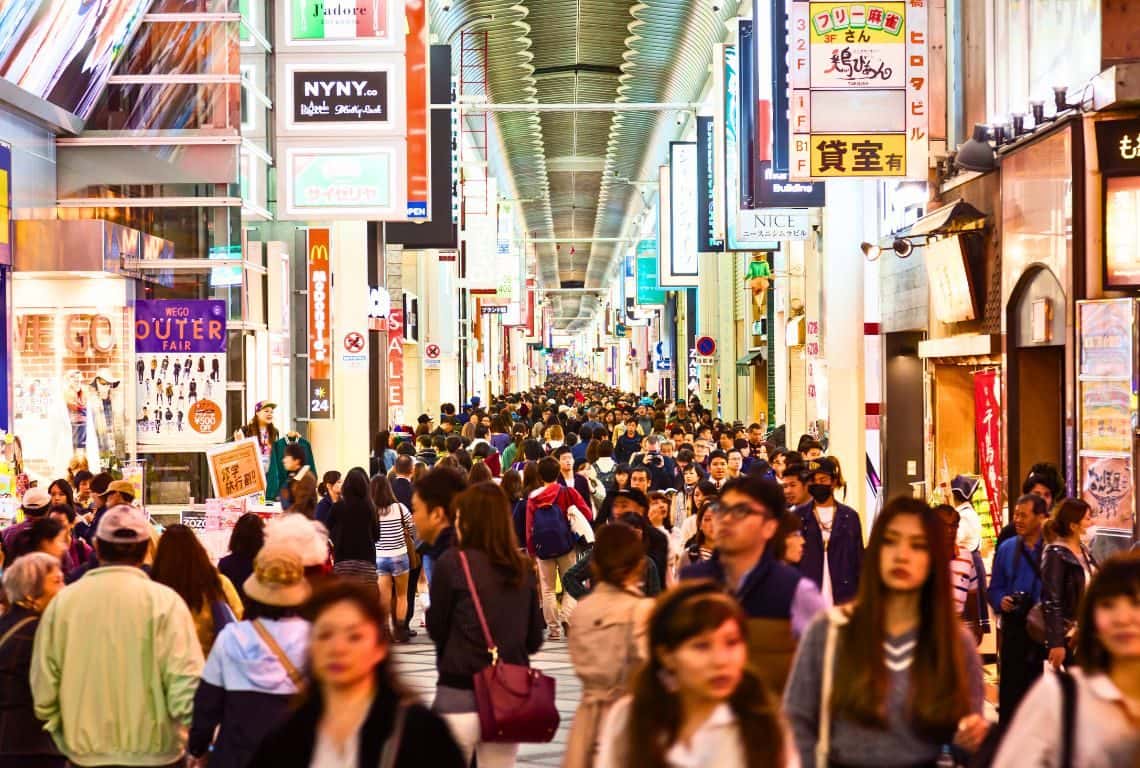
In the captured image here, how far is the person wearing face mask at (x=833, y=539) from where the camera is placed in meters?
8.80

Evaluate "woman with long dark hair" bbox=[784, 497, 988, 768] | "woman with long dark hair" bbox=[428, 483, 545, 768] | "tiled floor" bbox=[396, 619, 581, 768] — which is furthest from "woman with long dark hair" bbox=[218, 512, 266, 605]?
"woman with long dark hair" bbox=[784, 497, 988, 768]

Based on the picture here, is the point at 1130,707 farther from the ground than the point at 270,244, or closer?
closer

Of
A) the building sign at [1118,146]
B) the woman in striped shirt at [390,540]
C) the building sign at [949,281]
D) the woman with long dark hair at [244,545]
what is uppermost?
the building sign at [1118,146]

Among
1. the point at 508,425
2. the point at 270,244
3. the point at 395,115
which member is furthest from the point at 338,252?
the point at 395,115

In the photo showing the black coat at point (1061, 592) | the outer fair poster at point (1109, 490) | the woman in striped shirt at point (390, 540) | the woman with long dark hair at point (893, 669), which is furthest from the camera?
the woman in striped shirt at point (390, 540)

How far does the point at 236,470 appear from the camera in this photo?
12344 millimetres

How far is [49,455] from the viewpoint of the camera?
1543 cm

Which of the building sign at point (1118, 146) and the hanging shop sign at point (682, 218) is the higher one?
the hanging shop sign at point (682, 218)

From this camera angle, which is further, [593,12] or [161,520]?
[593,12]

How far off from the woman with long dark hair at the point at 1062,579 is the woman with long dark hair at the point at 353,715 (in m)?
5.21

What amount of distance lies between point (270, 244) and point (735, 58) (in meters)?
7.00

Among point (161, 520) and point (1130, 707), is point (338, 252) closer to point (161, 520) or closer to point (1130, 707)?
point (161, 520)

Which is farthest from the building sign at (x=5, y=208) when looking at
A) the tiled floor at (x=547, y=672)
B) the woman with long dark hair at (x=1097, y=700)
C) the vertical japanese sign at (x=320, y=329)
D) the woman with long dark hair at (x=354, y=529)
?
the woman with long dark hair at (x=1097, y=700)

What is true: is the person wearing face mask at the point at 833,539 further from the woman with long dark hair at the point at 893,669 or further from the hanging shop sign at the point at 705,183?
the hanging shop sign at the point at 705,183
